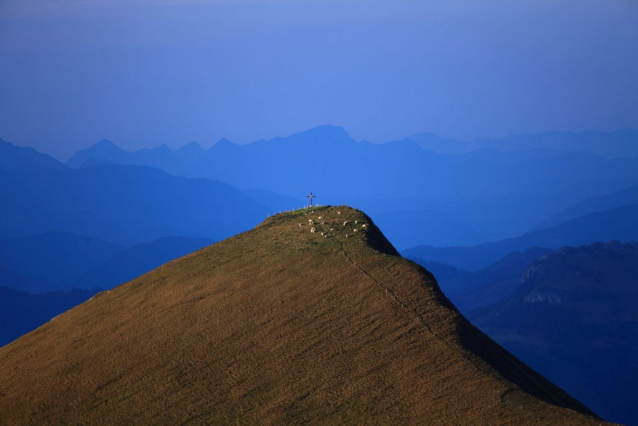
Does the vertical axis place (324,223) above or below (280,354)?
above

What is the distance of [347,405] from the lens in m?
38.1

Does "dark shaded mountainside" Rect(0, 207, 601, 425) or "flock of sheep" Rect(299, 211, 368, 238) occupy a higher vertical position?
"flock of sheep" Rect(299, 211, 368, 238)

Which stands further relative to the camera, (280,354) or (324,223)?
(324,223)

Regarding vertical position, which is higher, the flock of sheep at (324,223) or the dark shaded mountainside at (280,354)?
the flock of sheep at (324,223)

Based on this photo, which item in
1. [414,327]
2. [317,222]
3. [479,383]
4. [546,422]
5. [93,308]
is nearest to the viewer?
[546,422]

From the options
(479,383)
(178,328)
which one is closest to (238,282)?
(178,328)

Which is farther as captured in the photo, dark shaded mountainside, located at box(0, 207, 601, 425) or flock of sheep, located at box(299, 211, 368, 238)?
flock of sheep, located at box(299, 211, 368, 238)

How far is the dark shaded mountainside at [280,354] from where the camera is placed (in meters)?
38.3

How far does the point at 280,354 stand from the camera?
42.0 meters

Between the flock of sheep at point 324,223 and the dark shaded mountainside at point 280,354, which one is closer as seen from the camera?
the dark shaded mountainside at point 280,354

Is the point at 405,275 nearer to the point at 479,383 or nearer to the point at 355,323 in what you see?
the point at 355,323

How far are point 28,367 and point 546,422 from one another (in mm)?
27124

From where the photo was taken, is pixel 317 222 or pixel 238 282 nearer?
pixel 238 282

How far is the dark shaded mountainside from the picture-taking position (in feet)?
126
